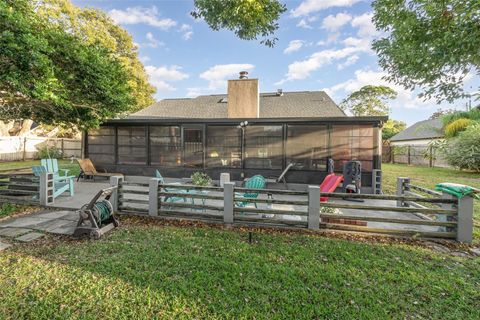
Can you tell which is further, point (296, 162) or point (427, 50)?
point (296, 162)

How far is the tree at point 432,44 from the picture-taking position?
3619mm

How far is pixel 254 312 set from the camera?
2324 millimetres

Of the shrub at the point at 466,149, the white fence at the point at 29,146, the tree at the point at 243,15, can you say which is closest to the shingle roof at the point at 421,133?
the shrub at the point at 466,149

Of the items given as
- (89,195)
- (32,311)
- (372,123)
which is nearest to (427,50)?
(372,123)

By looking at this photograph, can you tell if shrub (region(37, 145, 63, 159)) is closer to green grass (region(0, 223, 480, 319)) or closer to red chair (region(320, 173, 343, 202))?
green grass (region(0, 223, 480, 319))

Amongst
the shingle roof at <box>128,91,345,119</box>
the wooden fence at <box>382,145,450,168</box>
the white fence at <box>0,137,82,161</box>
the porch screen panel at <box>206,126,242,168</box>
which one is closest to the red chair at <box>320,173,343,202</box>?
the porch screen panel at <box>206,126,242,168</box>

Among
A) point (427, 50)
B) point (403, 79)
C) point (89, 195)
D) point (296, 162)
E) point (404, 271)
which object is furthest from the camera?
point (296, 162)

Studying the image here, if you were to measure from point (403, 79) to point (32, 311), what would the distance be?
22.6 ft

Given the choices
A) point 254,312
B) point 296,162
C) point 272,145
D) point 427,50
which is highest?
point 427,50

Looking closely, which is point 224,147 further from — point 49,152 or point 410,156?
point 410,156

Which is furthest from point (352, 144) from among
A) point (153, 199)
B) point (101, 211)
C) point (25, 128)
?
point (25, 128)

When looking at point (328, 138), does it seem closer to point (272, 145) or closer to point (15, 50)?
point (272, 145)

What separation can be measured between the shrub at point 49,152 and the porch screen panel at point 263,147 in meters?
17.2

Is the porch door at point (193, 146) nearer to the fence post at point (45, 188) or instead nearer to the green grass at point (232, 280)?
the fence post at point (45, 188)
